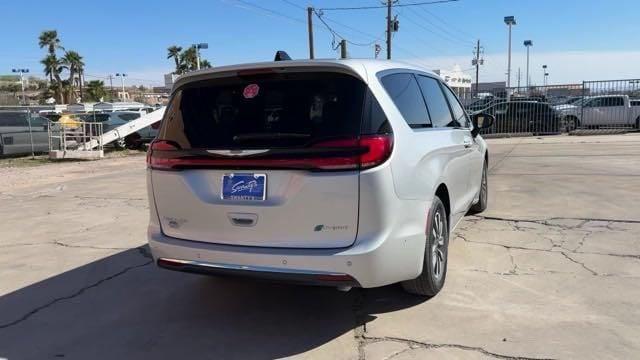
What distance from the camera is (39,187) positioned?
1220cm

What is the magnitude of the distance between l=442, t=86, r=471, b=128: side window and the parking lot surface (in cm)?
129

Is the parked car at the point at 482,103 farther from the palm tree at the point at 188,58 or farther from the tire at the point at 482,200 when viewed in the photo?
the palm tree at the point at 188,58

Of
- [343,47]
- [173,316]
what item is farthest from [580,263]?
[343,47]

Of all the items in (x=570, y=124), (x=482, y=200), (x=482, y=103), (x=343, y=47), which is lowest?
(x=482, y=200)

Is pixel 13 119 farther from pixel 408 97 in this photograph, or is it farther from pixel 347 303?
pixel 408 97

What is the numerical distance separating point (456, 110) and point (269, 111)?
281cm

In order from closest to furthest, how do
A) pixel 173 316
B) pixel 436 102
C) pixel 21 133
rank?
1. pixel 173 316
2. pixel 436 102
3. pixel 21 133

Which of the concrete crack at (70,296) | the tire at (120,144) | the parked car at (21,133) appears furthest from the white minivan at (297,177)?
the tire at (120,144)

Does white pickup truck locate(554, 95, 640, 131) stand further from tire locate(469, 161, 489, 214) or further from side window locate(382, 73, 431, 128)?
side window locate(382, 73, 431, 128)

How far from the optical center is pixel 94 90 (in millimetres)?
89312

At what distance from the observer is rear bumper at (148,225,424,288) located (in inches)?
140

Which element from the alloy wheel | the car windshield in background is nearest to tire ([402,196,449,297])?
the alloy wheel

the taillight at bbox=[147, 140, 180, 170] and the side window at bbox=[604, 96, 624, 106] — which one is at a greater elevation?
the side window at bbox=[604, 96, 624, 106]

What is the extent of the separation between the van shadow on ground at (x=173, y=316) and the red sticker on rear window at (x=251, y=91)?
1.51 m
